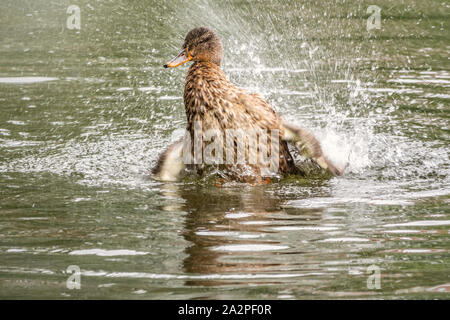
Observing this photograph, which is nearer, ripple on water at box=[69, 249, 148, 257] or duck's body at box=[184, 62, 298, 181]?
ripple on water at box=[69, 249, 148, 257]

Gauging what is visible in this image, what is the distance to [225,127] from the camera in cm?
589

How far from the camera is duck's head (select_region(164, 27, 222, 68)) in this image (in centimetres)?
636

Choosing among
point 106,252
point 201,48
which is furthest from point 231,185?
point 106,252

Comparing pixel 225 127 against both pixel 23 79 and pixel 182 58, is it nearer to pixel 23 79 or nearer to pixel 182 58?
pixel 182 58

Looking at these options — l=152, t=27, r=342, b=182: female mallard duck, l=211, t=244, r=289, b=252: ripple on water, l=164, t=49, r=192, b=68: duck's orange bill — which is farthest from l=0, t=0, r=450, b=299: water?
l=164, t=49, r=192, b=68: duck's orange bill

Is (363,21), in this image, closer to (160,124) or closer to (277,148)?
(160,124)

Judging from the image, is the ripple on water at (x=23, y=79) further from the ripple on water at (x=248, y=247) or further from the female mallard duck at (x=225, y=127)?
the ripple on water at (x=248, y=247)

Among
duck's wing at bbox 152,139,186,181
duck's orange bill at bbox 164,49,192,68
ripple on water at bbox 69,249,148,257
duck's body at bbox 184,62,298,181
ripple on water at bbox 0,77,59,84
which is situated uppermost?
ripple on water at bbox 0,77,59,84

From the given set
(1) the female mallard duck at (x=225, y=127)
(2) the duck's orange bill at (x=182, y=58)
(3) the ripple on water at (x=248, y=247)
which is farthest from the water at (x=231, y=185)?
(2) the duck's orange bill at (x=182, y=58)

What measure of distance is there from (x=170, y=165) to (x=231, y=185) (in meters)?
0.65

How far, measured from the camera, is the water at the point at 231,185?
165 inches

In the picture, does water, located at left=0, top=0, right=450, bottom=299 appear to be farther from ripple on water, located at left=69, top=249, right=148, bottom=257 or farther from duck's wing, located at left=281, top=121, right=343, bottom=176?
duck's wing, located at left=281, top=121, right=343, bottom=176

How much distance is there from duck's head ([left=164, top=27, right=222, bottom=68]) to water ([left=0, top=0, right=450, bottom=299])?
102cm
